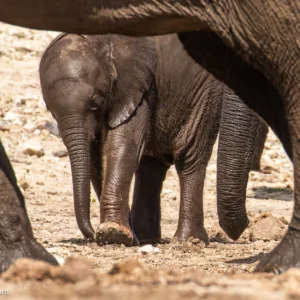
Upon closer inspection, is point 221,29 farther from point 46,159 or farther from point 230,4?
point 46,159

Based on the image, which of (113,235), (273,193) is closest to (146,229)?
(113,235)

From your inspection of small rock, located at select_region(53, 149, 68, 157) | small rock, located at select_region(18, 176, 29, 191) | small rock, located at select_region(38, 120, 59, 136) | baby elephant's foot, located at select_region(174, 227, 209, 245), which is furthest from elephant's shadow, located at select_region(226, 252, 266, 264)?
small rock, located at select_region(38, 120, 59, 136)

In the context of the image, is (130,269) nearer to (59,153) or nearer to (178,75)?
(178,75)

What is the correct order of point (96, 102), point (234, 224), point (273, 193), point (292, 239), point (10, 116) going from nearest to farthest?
point (292, 239) → point (234, 224) → point (96, 102) → point (273, 193) → point (10, 116)

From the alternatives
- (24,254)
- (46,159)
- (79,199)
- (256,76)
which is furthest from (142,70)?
(46,159)

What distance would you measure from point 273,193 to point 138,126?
15.0ft

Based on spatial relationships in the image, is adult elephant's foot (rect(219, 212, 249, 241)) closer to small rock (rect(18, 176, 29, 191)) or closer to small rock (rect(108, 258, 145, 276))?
small rock (rect(18, 176, 29, 191))

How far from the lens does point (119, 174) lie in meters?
7.71

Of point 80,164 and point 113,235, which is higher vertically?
point 80,164

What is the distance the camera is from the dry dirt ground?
3.76 meters

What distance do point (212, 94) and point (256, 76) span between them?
132 inches

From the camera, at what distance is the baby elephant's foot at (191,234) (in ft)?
27.1

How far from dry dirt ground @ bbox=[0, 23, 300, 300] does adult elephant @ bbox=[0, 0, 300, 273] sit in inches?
26.8

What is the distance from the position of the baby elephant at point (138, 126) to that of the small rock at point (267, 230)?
0.36m
